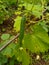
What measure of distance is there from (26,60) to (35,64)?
991 millimetres

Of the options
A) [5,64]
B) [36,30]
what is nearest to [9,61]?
[5,64]

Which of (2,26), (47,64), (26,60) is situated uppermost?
(26,60)

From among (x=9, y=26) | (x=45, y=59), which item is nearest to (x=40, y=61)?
(x=45, y=59)

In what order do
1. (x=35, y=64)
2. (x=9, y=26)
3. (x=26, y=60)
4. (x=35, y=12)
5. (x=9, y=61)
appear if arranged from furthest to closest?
(x=9, y=26) → (x=35, y=64) → (x=9, y=61) → (x=35, y=12) → (x=26, y=60)

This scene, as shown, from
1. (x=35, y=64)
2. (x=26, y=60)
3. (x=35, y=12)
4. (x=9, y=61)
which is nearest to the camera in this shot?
(x=26, y=60)

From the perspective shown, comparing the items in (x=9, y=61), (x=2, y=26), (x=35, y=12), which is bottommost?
(x=9, y=61)

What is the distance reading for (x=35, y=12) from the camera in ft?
3.92

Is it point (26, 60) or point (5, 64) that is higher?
point (26, 60)

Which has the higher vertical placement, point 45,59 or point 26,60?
point 26,60

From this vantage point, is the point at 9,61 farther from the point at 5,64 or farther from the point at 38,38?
the point at 38,38

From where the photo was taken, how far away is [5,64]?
66.5 inches

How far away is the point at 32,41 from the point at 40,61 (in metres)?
1.02

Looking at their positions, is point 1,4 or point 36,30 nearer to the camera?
point 36,30

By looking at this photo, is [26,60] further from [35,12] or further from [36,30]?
[35,12]
